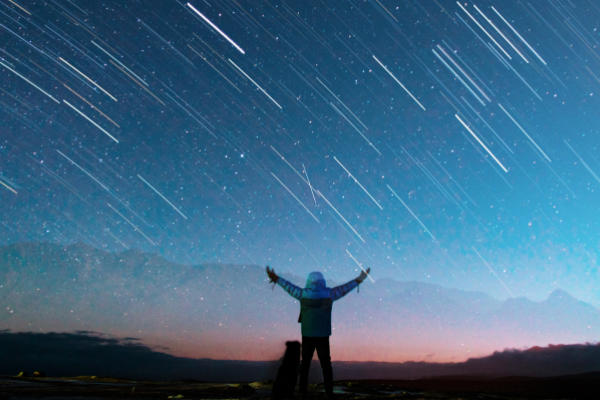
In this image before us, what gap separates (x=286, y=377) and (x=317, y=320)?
2.15 meters

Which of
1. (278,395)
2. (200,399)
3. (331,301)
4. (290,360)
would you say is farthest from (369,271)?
(200,399)

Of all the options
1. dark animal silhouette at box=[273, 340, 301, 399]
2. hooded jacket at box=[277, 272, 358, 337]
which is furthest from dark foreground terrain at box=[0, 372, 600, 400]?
hooded jacket at box=[277, 272, 358, 337]

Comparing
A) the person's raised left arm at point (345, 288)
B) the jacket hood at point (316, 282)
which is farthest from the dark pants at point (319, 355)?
the jacket hood at point (316, 282)

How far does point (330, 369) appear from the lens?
21.6 feet

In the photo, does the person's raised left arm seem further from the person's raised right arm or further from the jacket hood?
the person's raised right arm

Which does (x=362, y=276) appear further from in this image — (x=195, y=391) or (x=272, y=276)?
(x=195, y=391)

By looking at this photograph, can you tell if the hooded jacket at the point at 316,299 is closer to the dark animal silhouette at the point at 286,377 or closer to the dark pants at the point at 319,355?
the dark pants at the point at 319,355

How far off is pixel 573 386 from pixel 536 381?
2483 millimetres

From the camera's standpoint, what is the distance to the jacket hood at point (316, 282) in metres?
6.87

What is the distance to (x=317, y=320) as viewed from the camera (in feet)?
21.6

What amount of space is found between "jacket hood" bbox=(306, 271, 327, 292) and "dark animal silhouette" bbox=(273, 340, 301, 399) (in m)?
2.16

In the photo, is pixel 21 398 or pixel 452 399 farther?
pixel 452 399

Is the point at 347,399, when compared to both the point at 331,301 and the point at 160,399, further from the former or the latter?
the point at 160,399

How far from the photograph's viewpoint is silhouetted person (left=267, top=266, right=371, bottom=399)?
258 inches
